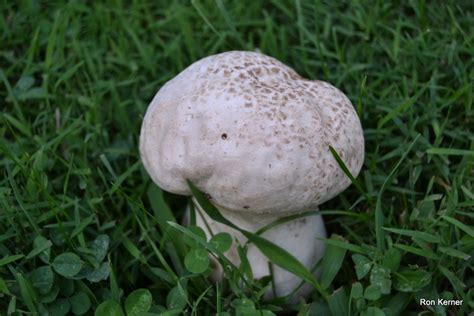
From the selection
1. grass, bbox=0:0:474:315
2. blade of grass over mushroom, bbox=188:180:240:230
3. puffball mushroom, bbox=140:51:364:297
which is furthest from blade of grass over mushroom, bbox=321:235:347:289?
blade of grass over mushroom, bbox=188:180:240:230

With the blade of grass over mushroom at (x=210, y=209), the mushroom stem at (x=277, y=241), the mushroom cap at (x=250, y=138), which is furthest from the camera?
the mushroom stem at (x=277, y=241)

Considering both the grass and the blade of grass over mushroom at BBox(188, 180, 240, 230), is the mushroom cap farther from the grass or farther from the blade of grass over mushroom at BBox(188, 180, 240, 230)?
the grass

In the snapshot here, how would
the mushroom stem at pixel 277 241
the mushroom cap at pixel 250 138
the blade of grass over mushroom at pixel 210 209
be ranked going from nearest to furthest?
the mushroom cap at pixel 250 138 < the blade of grass over mushroom at pixel 210 209 < the mushroom stem at pixel 277 241

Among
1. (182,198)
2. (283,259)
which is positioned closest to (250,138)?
(283,259)

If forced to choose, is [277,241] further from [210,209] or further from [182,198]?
[182,198]

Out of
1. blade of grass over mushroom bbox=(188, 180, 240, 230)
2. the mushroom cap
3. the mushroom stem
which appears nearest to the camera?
the mushroom cap

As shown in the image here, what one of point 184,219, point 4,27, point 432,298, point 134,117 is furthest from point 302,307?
point 4,27

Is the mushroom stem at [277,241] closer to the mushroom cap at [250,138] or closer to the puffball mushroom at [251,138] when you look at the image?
the puffball mushroom at [251,138]

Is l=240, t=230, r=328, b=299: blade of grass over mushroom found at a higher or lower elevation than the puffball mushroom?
lower

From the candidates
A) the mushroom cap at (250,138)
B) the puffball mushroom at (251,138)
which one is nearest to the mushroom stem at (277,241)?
the puffball mushroom at (251,138)
